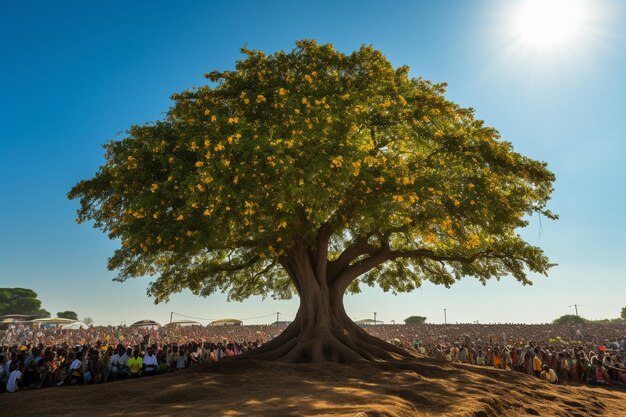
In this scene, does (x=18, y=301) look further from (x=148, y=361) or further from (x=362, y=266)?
(x=362, y=266)

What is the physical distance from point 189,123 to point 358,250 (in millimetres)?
11956

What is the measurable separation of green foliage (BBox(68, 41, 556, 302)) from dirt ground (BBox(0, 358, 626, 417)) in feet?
16.1

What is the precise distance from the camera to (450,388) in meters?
13.1

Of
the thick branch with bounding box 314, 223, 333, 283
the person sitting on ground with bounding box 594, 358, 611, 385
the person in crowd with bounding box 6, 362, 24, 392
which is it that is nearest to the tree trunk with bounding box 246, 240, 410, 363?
the thick branch with bounding box 314, 223, 333, 283

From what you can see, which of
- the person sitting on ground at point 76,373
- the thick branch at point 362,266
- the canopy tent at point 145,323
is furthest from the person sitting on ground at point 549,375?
the canopy tent at point 145,323

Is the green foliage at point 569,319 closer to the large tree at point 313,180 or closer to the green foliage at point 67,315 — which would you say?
the large tree at point 313,180

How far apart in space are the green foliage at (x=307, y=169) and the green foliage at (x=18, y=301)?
4355 inches

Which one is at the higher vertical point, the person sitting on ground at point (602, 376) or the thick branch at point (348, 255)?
the thick branch at point (348, 255)

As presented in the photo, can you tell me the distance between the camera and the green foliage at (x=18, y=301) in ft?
349

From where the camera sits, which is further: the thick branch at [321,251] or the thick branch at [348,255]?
the thick branch at [348,255]

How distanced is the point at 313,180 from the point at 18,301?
123702 millimetres

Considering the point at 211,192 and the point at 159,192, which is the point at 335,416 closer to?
the point at 211,192

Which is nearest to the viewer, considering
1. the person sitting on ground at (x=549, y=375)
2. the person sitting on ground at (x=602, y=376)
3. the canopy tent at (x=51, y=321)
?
the person sitting on ground at (x=549, y=375)

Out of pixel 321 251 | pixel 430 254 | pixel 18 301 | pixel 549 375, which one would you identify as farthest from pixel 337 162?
pixel 18 301
